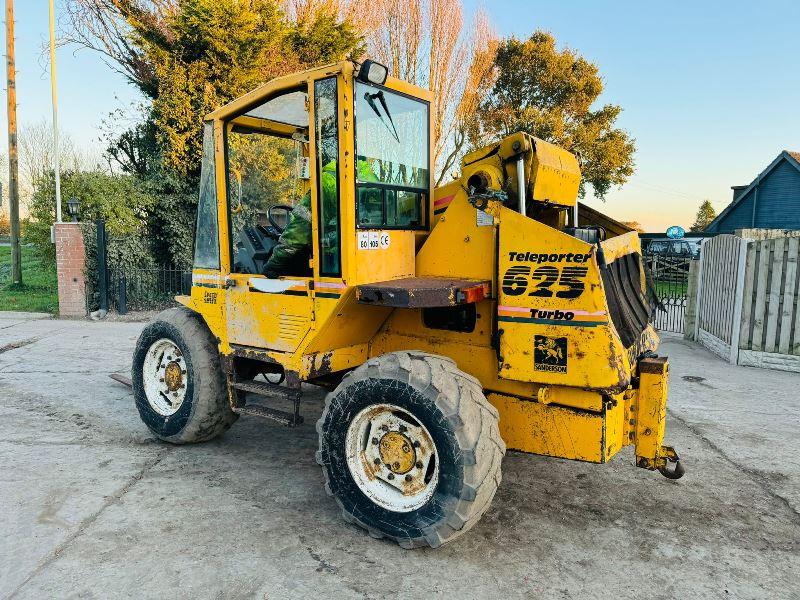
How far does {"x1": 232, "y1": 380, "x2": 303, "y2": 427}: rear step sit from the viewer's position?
4141 millimetres

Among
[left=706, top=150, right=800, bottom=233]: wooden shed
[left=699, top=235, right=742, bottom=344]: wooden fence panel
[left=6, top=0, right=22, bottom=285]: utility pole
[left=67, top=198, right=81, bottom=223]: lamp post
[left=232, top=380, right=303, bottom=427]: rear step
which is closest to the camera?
[left=232, top=380, right=303, bottom=427]: rear step

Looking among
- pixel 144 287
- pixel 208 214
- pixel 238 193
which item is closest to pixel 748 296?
pixel 238 193

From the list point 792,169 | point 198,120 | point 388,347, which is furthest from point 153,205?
point 792,169

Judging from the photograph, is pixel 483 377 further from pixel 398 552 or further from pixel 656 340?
pixel 656 340

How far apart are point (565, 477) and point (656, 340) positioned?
129 cm

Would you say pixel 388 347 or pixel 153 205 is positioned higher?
pixel 153 205

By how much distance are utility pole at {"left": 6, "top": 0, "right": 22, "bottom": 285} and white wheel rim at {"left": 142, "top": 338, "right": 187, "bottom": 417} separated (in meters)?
15.9

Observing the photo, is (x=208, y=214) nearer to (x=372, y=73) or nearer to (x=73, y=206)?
(x=372, y=73)

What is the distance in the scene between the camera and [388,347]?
171 inches

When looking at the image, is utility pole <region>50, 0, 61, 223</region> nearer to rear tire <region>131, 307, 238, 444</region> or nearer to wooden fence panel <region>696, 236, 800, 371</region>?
rear tire <region>131, 307, 238, 444</region>

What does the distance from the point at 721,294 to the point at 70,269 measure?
12747mm

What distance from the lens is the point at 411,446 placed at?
3.42 metres

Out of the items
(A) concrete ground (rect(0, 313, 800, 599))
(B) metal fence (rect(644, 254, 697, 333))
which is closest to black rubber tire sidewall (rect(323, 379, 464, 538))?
(A) concrete ground (rect(0, 313, 800, 599))

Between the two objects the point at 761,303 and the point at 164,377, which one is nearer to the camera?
the point at 164,377
